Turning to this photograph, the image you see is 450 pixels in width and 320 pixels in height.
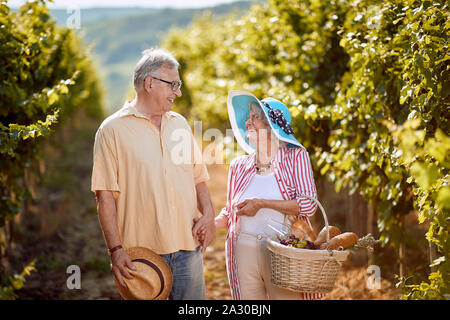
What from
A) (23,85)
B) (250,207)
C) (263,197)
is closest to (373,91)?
(263,197)

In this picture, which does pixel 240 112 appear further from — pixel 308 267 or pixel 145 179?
pixel 308 267

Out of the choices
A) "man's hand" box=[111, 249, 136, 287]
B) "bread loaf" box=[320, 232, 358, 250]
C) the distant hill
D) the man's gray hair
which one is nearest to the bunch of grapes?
"bread loaf" box=[320, 232, 358, 250]

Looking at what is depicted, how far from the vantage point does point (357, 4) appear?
441 cm

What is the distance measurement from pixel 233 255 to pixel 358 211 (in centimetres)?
356

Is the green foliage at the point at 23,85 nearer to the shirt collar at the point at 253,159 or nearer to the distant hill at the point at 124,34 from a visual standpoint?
the shirt collar at the point at 253,159

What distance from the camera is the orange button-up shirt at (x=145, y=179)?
3141mm

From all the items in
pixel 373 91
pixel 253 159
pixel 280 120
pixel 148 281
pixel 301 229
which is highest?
pixel 373 91

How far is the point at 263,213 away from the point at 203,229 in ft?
1.21

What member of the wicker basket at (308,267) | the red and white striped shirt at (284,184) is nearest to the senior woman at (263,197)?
the red and white striped shirt at (284,184)

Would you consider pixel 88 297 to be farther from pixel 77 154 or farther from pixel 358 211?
pixel 77 154

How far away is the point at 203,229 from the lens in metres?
3.26

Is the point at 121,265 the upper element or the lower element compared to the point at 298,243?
lower

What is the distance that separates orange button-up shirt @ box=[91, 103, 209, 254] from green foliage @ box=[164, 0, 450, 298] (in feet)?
4.18
